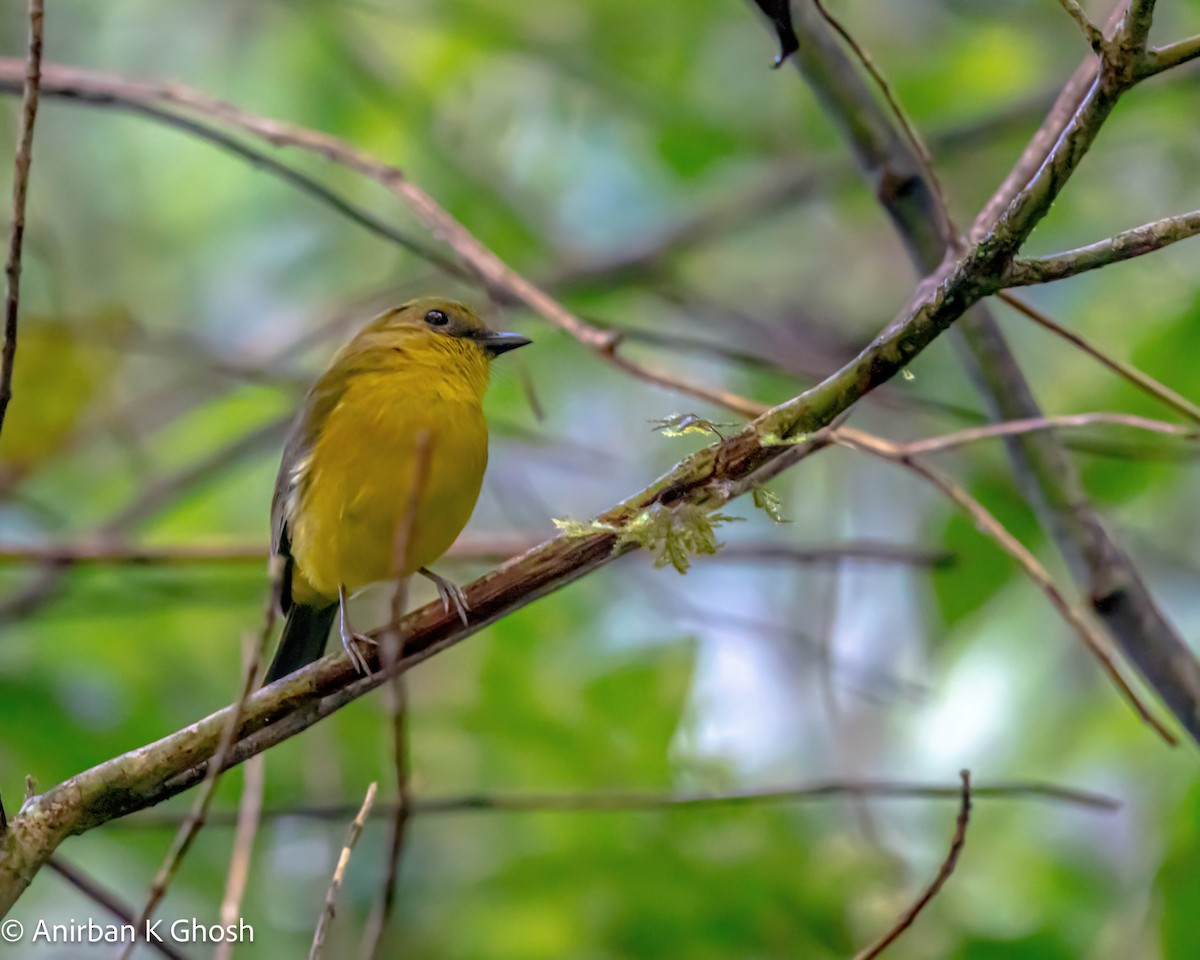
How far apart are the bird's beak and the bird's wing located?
50 centimetres

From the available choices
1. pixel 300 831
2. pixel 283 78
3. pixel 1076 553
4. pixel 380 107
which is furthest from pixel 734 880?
pixel 283 78

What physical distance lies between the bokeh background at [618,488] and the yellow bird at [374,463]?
0.27 meters

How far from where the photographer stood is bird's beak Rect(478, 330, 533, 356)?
4129mm

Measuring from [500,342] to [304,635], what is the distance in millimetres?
1070

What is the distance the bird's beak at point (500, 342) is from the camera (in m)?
4.13

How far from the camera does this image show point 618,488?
6.75 m

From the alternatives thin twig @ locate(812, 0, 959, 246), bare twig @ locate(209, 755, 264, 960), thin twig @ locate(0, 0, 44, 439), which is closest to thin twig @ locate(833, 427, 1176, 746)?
thin twig @ locate(812, 0, 959, 246)

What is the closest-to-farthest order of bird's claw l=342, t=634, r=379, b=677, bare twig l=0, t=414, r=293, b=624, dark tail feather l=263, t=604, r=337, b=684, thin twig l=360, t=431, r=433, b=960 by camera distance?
thin twig l=360, t=431, r=433, b=960 < bird's claw l=342, t=634, r=379, b=677 < dark tail feather l=263, t=604, r=337, b=684 < bare twig l=0, t=414, r=293, b=624

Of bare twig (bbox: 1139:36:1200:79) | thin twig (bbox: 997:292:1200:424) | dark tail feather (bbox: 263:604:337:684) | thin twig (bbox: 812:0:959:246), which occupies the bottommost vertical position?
bare twig (bbox: 1139:36:1200:79)

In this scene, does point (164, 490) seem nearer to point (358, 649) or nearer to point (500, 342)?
point (500, 342)

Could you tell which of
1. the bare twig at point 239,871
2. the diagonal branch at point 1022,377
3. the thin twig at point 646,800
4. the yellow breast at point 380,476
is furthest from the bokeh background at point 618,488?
the bare twig at point 239,871

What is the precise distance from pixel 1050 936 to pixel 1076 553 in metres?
0.91

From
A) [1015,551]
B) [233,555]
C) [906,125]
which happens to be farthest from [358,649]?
[906,125]

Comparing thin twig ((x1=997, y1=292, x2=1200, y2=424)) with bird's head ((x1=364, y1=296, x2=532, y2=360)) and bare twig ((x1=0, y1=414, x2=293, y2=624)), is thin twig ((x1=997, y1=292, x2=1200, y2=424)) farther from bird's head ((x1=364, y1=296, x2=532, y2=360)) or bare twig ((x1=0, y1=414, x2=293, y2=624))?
bare twig ((x1=0, y1=414, x2=293, y2=624))
